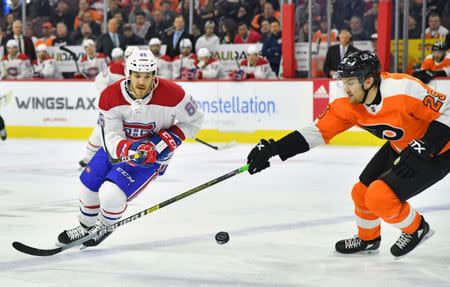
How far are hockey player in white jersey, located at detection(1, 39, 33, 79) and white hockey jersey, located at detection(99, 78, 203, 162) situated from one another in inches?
320

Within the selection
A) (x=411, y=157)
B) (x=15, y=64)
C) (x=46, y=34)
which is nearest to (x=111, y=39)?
(x=46, y=34)

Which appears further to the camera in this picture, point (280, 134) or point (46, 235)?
point (280, 134)

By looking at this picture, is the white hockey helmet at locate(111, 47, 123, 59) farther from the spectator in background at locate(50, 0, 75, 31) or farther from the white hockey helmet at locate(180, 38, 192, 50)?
the spectator in background at locate(50, 0, 75, 31)

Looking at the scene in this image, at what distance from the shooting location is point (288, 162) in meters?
8.55

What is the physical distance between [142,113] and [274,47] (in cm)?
677

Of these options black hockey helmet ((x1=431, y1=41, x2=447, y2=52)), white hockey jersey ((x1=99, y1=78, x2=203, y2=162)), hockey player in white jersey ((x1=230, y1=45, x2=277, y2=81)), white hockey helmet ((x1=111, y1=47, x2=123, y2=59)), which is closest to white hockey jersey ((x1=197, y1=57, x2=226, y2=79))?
hockey player in white jersey ((x1=230, y1=45, x2=277, y2=81))

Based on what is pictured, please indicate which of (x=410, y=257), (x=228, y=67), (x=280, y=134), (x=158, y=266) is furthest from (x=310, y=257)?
(x=228, y=67)

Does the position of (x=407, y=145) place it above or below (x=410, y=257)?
above

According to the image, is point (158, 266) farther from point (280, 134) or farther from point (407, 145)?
point (280, 134)

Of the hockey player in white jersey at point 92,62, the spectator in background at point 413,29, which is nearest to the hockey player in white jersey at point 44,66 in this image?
the hockey player in white jersey at point 92,62

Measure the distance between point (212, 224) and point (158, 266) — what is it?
120 centimetres

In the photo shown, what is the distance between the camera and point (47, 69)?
12023 millimetres

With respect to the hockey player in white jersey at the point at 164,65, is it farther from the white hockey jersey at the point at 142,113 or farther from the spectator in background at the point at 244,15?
the white hockey jersey at the point at 142,113

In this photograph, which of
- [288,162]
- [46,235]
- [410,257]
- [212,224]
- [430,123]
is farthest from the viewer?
[288,162]
